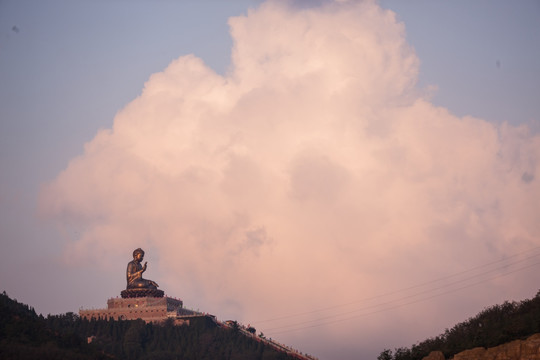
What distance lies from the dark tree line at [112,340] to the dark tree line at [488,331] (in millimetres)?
26359

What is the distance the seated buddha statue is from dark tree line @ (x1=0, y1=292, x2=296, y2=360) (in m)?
9.45

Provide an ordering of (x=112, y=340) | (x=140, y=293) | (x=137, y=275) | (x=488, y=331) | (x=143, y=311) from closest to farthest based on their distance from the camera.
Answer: (x=488, y=331) → (x=112, y=340) → (x=143, y=311) → (x=140, y=293) → (x=137, y=275)

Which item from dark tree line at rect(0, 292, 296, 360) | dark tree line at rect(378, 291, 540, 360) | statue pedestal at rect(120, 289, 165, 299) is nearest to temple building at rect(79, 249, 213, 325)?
statue pedestal at rect(120, 289, 165, 299)

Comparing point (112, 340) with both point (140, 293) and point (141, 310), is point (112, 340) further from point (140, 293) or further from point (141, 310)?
point (140, 293)

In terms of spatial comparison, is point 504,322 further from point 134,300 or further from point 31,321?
point 134,300

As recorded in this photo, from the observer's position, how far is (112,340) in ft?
348

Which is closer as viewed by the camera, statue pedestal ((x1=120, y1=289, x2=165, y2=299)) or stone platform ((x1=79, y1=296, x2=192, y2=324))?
stone platform ((x1=79, y1=296, x2=192, y2=324))

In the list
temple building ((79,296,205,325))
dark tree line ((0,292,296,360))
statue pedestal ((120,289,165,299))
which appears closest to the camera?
dark tree line ((0,292,296,360))

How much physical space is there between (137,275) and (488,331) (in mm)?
63096

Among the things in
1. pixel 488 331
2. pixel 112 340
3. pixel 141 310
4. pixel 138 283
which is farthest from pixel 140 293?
pixel 488 331

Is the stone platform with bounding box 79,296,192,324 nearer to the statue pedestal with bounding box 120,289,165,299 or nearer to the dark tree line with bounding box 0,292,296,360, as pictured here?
the statue pedestal with bounding box 120,289,165,299

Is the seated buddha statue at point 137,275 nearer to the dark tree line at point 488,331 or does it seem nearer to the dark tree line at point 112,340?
the dark tree line at point 112,340

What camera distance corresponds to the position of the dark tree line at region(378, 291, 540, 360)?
69.1 meters

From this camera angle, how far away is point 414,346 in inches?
3258
